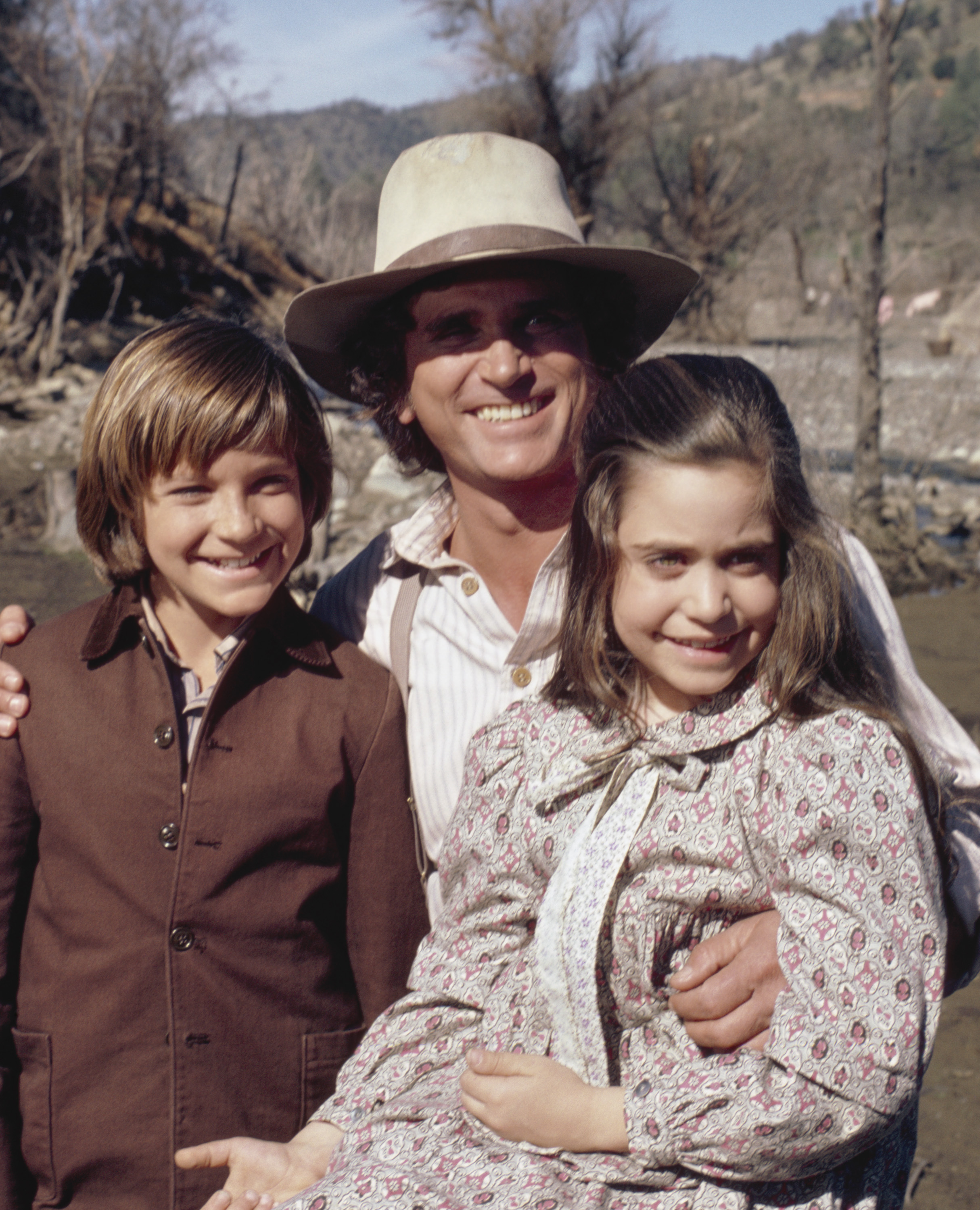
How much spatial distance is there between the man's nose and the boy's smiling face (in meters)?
0.53

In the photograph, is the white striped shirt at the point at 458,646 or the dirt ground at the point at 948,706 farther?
the dirt ground at the point at 948,706

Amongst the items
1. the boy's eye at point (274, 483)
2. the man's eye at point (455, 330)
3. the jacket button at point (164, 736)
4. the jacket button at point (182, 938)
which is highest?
the man's eye at point (455, 330)

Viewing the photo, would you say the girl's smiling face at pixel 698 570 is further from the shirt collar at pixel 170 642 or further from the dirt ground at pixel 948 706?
the dirt ground at pixel 948 706

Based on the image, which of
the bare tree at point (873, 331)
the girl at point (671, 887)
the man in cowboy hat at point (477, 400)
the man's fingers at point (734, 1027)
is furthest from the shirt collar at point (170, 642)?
the bare tree at point (873, 331)

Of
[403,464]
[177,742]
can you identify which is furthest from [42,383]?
[177,742]

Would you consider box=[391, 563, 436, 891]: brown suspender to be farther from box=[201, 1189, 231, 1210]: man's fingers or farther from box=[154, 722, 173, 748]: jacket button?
box=[201, 1189, 231, 1210]: man's fingers

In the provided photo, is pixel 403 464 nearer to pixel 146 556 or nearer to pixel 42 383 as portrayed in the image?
pixel 146 556

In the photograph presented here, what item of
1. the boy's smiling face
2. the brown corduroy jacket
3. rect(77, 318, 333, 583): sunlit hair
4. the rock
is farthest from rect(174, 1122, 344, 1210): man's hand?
the rock

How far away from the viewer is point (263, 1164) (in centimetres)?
180

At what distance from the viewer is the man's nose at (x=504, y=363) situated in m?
2.38

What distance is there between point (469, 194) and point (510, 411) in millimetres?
490

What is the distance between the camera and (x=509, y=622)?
8.14 feet

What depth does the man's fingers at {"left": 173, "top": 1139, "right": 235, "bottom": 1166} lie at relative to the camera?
181 cm

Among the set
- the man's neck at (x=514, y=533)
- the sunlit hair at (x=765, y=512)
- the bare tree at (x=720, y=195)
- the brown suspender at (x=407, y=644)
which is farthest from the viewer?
the bare tree at (x=720, y=195)
